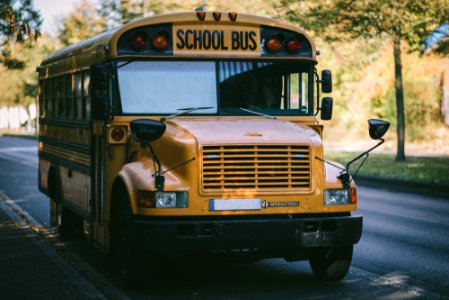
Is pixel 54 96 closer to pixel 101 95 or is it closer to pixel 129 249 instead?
pixel 101 95

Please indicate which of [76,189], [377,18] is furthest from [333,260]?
[377,18]

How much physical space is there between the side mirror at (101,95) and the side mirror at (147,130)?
1.03 metres

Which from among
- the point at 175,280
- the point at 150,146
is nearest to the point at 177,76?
the point at 150,146

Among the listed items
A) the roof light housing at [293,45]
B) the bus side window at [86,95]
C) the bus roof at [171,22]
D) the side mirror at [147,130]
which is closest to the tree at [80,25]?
the bus side window at [86,95]

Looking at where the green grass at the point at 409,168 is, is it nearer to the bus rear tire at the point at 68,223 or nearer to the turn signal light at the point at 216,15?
the bus rear tire at the point at 68,223

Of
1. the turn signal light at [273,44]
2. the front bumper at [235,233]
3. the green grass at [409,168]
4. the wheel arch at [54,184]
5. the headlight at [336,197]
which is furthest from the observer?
the green grass at [409,168]

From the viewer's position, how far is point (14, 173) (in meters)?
25.4

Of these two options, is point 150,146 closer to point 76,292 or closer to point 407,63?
point 76,292

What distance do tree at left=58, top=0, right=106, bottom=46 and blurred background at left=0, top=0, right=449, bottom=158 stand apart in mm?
397

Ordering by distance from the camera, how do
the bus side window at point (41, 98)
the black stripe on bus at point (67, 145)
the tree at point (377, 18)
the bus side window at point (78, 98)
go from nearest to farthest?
1. the black stripe on bus at point (67, 145)
2. the bus side window at point (78, 98)
3. the bus side window at point (41, 98)
4. the tree at point (377, 18)

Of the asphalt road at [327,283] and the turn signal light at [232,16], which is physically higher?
the turn signal light at [232,16]

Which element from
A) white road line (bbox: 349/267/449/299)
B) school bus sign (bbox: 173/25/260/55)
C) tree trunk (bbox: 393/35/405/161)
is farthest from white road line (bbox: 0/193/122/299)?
tree trunk (bbox: 393/35/405/161)

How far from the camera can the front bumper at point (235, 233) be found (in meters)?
7.32

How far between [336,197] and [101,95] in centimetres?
243
